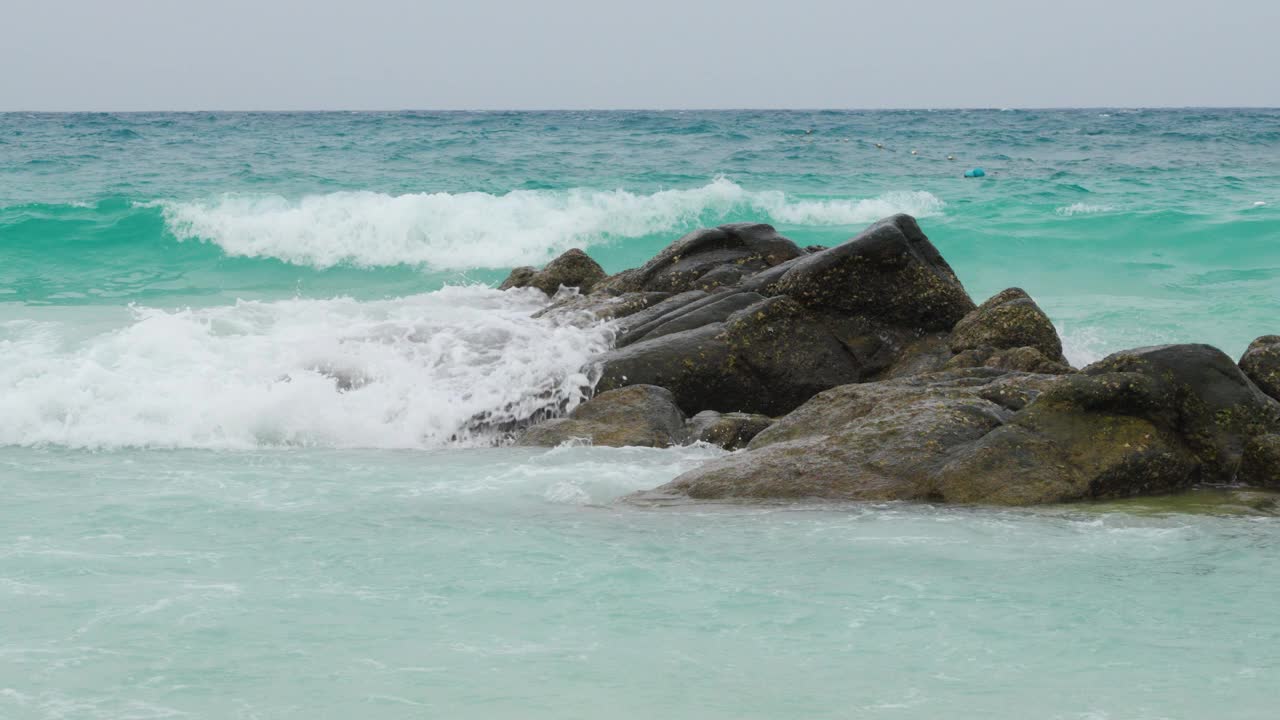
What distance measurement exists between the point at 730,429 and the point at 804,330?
175cm

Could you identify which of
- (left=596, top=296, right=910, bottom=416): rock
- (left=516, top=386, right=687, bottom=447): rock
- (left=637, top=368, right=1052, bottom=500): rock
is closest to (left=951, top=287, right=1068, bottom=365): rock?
(left=596, top=296, right=910, bottom=416): rock

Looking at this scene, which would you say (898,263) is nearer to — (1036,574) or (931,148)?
(1036,574)

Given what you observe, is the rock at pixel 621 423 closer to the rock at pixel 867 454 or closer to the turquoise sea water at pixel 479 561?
the turquoise sea water at pixel 479 561

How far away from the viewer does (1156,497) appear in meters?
7.43

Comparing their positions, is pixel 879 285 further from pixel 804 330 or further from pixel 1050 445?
pixel 1050 445

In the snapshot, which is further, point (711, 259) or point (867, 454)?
point (711, 259)

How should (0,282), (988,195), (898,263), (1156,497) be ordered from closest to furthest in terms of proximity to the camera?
1. (1156,497)
2. (898,263)
3. (0,282)
4. (988,195)

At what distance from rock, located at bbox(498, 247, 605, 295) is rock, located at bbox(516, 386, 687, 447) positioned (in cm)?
505

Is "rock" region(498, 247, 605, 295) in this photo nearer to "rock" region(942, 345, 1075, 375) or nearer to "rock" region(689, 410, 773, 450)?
"rock" region(689, 410, 773, 450)

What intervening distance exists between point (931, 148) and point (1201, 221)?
60.6ft

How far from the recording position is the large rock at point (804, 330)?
9977mm

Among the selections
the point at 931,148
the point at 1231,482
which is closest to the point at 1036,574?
the point at 1231,482

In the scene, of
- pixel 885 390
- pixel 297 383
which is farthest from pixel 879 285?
pixel 297 383

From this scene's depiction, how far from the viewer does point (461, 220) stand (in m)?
24.7
